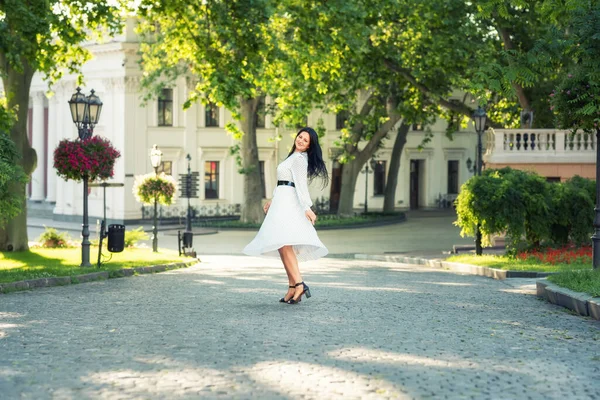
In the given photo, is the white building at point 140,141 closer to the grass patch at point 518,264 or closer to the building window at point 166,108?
the building window at point 166,108

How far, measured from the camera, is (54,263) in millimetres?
→ 21984

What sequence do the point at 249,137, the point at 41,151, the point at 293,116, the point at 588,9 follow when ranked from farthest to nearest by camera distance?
the point at 41,151 < the point at 249,137 < the point at 293,116 < the point at 588,9

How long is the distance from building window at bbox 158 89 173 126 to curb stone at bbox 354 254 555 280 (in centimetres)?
2461

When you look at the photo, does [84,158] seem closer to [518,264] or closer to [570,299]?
[518,264]

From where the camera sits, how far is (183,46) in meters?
28.8

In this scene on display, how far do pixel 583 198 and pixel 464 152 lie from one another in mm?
45398

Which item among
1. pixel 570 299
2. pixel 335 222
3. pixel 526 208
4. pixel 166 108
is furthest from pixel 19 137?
pixel 166 108

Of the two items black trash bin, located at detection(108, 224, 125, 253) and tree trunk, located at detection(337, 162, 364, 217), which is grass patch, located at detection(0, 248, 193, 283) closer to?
black trash bin, located at detection(108, 224, 125, 253)

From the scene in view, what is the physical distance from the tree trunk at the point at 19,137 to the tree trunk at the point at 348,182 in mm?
26557

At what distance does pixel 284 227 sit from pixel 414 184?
56169mm

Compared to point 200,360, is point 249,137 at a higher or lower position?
higher

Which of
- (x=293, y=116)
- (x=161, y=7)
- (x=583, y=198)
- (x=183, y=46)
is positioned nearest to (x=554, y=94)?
(x=583, y=198)

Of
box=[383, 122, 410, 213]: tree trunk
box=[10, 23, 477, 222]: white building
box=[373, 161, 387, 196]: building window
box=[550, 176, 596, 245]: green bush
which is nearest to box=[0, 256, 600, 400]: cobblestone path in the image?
box=[550, 176, 596, 245]: green bush

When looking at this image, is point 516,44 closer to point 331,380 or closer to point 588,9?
point 588,9
